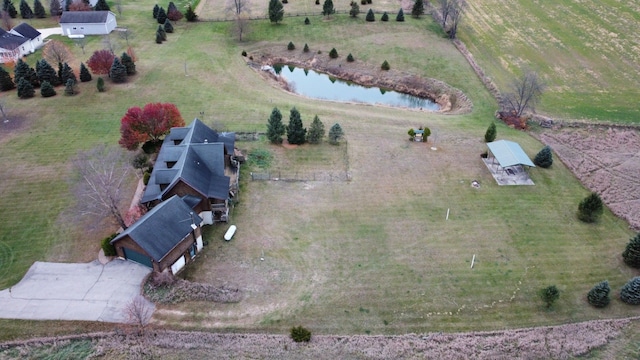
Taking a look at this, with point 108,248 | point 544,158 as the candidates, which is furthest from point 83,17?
point 544,158

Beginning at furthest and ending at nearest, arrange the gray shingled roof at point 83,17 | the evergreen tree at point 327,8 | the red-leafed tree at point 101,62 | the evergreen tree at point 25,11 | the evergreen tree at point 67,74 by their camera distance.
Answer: the evergreen tree at point 327,8, the evergreen tree at point 25,11, the gray shingled roof at point 83,17, the red-leafed tree at point 101,62, the evergreen tree at point 67,74

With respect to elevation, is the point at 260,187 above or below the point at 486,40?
below

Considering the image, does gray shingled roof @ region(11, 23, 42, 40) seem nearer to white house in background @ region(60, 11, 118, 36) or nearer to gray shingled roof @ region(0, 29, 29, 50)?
gray shingled roof @ region(0, 29, 29, 50)

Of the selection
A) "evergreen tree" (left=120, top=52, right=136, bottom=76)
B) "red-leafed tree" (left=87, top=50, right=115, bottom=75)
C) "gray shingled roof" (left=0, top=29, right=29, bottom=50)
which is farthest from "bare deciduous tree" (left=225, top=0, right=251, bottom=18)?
"gray shingled roof" (left=0, top=29, right=29, bottom=50)

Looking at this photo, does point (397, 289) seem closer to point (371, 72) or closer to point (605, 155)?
point (605, 155)

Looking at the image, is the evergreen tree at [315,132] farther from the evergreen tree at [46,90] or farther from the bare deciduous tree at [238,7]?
the bare deciduous tree at [238,7]

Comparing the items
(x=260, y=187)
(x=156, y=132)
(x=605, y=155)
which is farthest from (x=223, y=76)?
(x=605, y=155)

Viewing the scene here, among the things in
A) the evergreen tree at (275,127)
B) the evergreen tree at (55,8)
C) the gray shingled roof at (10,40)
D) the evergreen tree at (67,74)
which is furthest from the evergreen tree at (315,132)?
the evergreen tree at (55,8)
